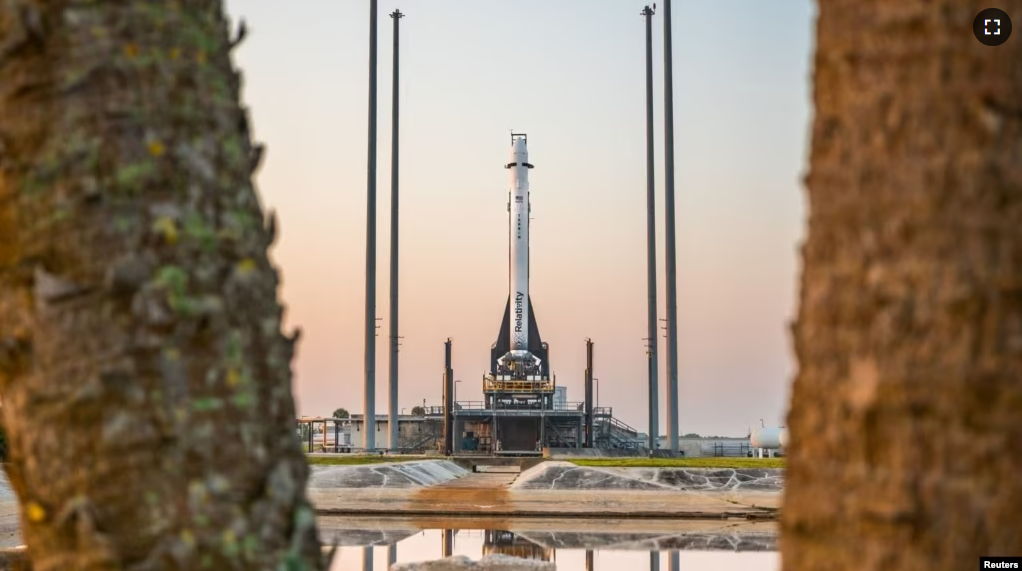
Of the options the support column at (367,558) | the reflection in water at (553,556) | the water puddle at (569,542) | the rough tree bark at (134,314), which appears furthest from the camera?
the water puddle at (569,542)

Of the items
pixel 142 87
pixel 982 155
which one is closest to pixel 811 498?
pixel 982 155

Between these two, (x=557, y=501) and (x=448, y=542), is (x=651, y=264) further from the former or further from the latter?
(x=448, y=542)

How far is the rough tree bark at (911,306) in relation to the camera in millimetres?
2807

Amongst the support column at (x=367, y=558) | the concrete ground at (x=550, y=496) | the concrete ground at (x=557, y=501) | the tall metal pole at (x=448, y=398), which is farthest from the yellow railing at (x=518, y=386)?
the support column at (x=367, y=558)

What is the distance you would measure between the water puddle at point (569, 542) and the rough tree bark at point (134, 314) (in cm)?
947

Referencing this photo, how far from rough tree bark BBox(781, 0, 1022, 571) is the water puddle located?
10256 mm

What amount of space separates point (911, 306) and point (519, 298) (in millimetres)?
69060

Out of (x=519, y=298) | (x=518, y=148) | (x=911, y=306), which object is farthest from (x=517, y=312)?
(x=911, y=306)

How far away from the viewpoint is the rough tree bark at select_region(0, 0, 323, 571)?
3.33 m

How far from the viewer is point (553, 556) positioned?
48.8 feet

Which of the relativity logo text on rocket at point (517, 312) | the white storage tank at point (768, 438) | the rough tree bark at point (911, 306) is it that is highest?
the relativity logo text on rocket at point (517, 312)

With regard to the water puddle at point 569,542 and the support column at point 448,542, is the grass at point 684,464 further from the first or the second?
the support column at point 448,542

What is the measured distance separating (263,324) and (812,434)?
5.29 feet

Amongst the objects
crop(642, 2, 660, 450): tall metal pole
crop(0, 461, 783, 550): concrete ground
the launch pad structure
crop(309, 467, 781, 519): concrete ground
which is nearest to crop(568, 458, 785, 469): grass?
crop(0, 461, 783, 550): concrete ground
